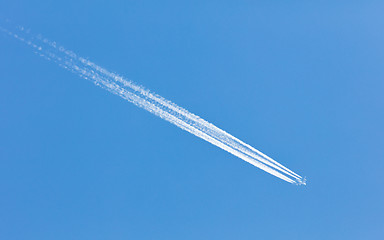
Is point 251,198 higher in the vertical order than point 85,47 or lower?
lower

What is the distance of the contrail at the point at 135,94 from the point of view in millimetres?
2830

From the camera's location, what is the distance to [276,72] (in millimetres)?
3051

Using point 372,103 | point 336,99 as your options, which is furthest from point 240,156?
point 372,103

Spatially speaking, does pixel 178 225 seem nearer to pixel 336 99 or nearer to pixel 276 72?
pixel 276 72

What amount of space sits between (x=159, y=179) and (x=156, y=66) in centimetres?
121

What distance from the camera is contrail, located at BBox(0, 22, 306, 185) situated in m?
2.83

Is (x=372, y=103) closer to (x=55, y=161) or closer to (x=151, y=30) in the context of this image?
(x=151, y=30)

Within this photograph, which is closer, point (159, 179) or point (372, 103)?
point (159, 179)

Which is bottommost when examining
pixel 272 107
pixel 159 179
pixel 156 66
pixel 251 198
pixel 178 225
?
pixel 178 225

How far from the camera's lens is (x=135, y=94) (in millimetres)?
2844

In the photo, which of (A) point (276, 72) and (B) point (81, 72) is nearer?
(B) point (81, 72)

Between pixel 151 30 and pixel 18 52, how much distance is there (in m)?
1.40

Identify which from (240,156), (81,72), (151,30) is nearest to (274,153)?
(240,156)

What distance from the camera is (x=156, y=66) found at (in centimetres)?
292
